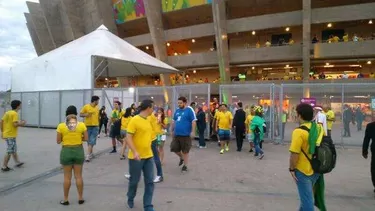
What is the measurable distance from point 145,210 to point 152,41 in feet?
106

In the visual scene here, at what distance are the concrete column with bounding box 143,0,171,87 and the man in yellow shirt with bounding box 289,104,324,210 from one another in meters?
31.3

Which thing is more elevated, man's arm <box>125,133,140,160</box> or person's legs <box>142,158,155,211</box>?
man's arm <box>125,133,140,160</box>

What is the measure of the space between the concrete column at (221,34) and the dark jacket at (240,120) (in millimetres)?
19745

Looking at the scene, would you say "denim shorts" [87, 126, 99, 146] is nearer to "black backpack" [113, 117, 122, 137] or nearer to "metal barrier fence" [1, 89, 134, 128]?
"black backpack" [113, 117, 122, 137]

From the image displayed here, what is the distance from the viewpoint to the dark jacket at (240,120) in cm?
1187

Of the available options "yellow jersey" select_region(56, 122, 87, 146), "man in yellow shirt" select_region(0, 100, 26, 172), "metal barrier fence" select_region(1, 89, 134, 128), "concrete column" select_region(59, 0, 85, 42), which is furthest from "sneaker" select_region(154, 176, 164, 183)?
"concrete column" select_region(59, 0, 85, 42)

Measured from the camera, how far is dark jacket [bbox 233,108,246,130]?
11867 mm

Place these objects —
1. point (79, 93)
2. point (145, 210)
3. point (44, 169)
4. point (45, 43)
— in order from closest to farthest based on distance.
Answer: point (145, 210) → point (44, 169) → point (79, 93) → point (45, 43)

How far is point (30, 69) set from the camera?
1947 cm

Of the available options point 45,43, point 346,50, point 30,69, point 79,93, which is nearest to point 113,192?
point 79,93

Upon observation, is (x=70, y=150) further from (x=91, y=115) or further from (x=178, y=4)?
(x=178, y=4)

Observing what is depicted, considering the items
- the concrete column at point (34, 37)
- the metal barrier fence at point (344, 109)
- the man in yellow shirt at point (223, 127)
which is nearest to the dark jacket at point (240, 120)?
the man in yellow shirt at point (223, 127)

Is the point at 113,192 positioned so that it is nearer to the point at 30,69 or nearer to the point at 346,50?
the point at 30,69

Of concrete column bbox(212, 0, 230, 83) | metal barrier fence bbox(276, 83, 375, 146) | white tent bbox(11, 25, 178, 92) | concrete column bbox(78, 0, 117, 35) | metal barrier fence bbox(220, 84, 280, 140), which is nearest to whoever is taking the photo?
metal barrier fence bbox(276, 83, 375, 146)
